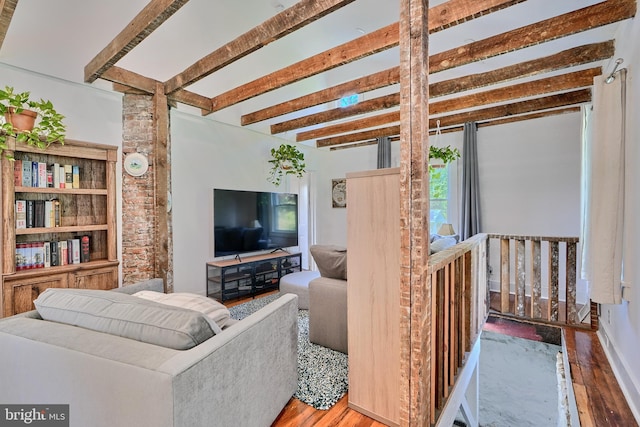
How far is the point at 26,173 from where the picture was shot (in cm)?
260

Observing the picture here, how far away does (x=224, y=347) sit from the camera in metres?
1.25

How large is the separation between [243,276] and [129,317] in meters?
2.86

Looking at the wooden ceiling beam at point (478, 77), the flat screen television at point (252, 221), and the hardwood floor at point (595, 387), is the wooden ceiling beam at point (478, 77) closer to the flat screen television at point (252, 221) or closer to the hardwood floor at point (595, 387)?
the flat screen television at point (252, 221)

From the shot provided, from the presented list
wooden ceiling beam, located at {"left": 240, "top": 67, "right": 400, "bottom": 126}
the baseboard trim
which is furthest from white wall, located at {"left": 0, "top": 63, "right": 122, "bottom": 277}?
the baseboard trim

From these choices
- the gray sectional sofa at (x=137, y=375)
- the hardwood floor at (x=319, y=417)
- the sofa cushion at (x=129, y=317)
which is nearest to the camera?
the gray sectional sofa at (x=137, y=375)

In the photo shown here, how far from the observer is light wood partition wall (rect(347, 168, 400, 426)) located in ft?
5.56

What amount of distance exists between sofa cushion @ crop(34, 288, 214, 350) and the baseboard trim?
2.67m

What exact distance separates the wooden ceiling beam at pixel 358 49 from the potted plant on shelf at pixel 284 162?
138 centimetres

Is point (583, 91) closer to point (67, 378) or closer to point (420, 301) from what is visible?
point (420, 301)

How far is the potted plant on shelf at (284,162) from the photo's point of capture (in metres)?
4.92

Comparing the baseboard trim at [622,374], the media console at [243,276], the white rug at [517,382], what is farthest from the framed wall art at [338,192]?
the baseboard trim at [622,374]

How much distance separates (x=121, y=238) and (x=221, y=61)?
223cm

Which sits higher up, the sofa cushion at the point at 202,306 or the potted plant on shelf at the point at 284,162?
the potted plant on shelf at the point at 284,162

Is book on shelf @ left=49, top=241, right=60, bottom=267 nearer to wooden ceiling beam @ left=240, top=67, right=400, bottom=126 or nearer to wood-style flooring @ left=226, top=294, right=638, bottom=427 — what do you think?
wood-style flooring @ left=226, top=294, right=638, bottom=427
